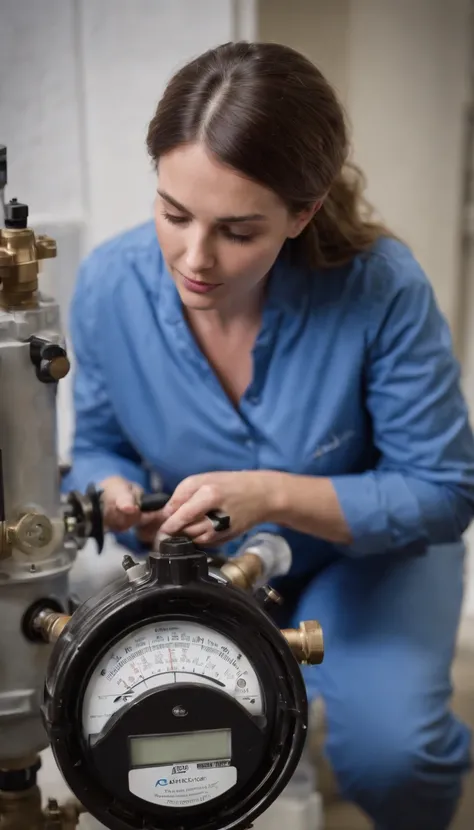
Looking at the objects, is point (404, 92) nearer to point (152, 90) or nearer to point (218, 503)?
point (152, 90)

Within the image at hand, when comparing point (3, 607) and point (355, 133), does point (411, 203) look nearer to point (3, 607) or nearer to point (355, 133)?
point (355, 133)

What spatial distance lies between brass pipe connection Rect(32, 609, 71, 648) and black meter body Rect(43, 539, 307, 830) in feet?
0.17

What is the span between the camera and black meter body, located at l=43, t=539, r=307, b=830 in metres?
0.52

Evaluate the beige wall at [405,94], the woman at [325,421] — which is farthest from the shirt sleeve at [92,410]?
the beige wall at [405,94]

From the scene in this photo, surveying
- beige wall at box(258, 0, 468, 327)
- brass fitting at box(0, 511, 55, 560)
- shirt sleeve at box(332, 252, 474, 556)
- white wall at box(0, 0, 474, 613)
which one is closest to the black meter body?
brass fitting at box(0, 511, 55, 560)

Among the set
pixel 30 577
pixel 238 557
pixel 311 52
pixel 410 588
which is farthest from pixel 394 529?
pixel 311 52

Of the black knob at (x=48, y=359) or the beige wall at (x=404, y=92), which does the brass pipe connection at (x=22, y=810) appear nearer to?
the black knob at (x=48, y=359)

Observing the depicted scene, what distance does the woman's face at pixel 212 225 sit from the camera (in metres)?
0.70

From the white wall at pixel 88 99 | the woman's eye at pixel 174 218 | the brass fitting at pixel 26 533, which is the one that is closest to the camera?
the brass fitting at pixel 26 533

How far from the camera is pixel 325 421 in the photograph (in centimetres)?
88

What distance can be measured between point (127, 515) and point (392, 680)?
10.1 inches

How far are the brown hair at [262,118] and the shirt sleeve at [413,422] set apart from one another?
0.51 ft

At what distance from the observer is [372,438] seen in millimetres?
933

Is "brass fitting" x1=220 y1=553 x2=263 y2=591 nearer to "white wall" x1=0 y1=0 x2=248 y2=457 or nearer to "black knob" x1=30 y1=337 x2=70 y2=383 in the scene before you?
"black knob" x1=30 y1=337 x2=70 y2=383
